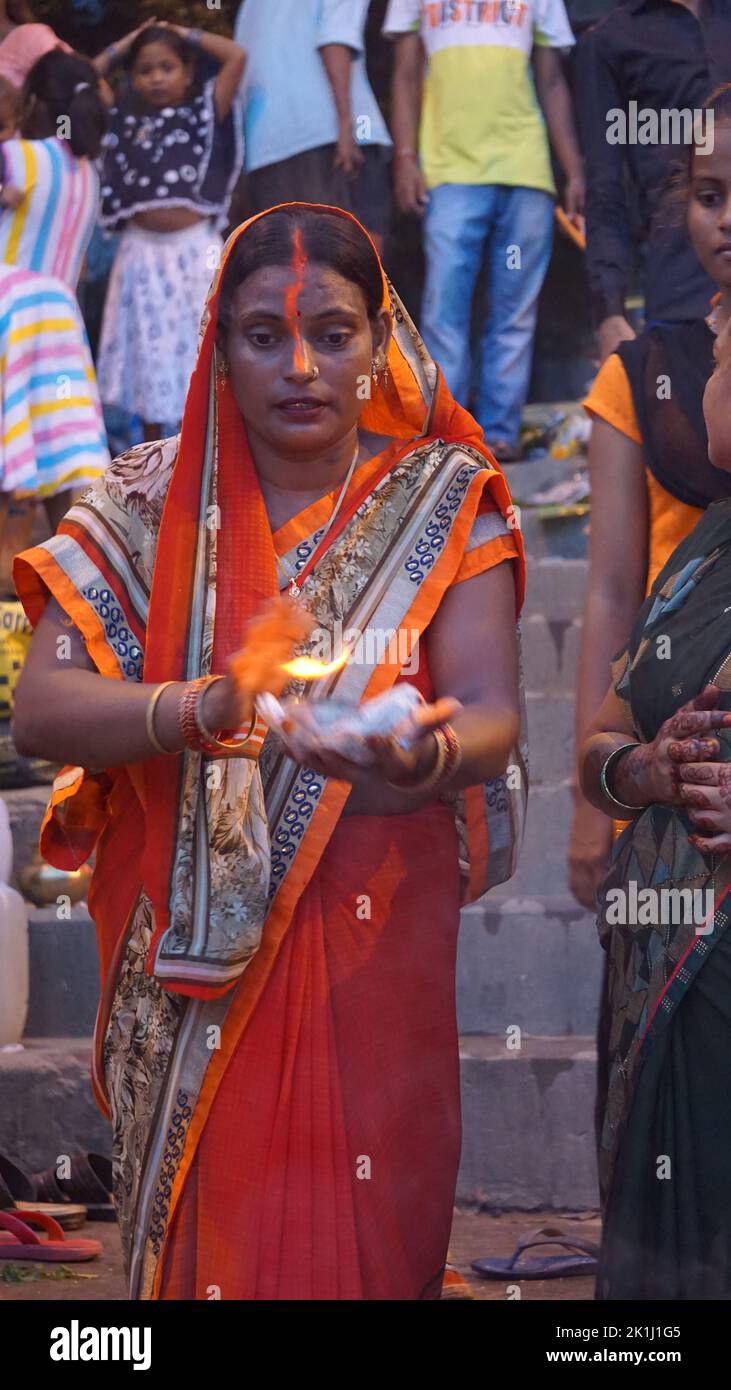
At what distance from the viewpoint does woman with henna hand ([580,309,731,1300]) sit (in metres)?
2.36

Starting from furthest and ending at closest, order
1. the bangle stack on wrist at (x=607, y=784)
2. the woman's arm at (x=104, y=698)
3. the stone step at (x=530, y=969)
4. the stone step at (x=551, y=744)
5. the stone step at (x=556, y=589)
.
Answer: the stone step at (x=556, y=589) < the stone step at (x=551, y=744) < the stone step at (x=530, y=969) < the bangle stack on wrist at (x=607, y=784) < the woman's arm at (x=104, y=698)

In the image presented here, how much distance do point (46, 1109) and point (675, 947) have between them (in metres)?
2.26

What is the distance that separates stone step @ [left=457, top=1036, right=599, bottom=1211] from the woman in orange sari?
59.4 inches

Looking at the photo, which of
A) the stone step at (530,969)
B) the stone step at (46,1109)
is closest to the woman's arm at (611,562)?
the stone step at (530,969)

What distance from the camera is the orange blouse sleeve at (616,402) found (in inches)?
125

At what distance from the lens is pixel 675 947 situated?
2.41 m

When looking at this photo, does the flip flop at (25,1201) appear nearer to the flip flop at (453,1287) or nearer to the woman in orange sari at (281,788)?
the flip flop at (453,1287)

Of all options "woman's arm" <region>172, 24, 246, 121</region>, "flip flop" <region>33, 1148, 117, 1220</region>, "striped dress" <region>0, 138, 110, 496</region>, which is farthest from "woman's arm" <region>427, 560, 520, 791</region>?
"woman's arm" <region>172, 24, 246, 121</region>

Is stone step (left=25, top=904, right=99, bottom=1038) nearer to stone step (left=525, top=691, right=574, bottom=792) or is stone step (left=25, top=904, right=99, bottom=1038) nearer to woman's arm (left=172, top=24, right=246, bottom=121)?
stone step (left=525, top=691, right=574, bottom=792)

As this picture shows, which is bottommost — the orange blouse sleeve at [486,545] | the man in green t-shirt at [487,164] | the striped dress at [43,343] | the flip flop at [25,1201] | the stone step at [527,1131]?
the flip flop at [25,1201]

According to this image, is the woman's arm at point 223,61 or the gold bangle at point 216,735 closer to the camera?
the gold bangle at point 216,735

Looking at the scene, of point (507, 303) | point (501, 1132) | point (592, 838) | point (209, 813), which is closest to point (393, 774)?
point (209, 813)

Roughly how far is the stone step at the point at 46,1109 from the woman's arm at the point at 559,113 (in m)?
2.96
